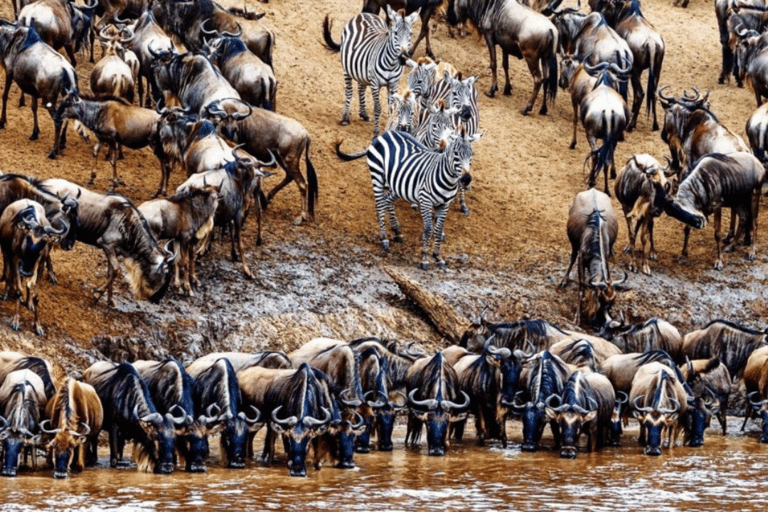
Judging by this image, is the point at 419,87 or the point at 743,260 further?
the point at 419,87

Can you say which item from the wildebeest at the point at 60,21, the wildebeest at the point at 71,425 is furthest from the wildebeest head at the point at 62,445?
the wildebeest at the point at 60,21

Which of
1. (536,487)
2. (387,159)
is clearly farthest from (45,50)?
(536,487)

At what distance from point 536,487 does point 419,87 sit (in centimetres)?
1106

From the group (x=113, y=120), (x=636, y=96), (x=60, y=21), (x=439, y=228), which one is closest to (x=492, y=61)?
(x=636, y=96)

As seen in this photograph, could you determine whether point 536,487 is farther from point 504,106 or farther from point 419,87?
point 504,106

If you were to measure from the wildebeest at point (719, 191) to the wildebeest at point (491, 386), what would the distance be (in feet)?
18.7

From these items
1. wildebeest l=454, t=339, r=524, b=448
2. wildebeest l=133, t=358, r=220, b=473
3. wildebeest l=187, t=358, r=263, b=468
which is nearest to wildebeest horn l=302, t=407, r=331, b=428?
wildebeest l=187, t=358, r=263, b=468

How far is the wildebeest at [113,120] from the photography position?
23.6 m

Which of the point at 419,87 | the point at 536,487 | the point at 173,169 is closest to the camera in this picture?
the point at 536,487

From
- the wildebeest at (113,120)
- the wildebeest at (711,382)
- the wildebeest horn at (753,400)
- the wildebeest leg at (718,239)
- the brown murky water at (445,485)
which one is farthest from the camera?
the wildebeest leg at (718,239)

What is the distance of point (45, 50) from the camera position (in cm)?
2491

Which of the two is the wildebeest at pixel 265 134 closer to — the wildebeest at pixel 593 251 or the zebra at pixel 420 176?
the zebra at pixel 420 176

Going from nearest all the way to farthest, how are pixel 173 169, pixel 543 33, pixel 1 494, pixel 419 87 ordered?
1. pixel 1 494
2. pixel 173 169
3. pixel 419 87
4. pixel 543 33

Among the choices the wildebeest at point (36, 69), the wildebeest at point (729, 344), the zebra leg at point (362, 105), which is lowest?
the wildebeest at point (729, 344)
